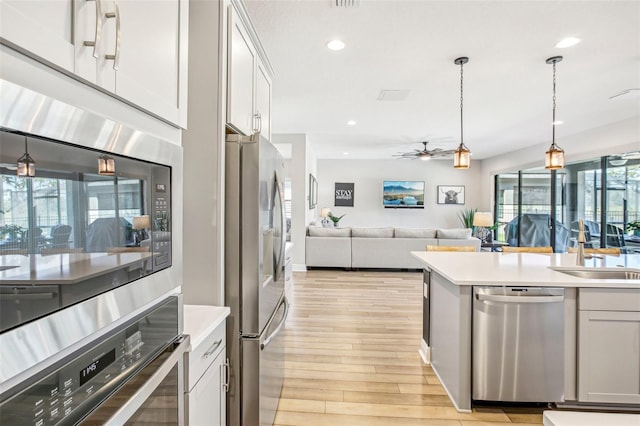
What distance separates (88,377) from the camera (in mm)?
684

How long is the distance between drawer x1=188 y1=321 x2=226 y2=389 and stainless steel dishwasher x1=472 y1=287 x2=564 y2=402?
1.58m

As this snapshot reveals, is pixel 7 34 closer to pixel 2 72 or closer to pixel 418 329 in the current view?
pixel 2 72

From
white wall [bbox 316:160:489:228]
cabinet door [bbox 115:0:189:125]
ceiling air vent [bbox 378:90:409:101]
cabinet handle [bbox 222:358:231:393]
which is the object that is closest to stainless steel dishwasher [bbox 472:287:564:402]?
cabinet handle [bbox 222:358:231:393]

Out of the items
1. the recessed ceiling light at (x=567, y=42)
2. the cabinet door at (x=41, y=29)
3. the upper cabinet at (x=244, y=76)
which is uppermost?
the recessed ceiling light at (x=567, y=42)

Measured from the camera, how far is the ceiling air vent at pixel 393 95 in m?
3.95

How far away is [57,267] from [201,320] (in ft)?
2.59

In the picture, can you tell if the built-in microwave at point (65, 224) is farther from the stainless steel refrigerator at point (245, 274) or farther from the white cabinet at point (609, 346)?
the white cabinet at point (609, 346)

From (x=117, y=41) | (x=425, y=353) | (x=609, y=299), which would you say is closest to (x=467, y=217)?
(x=425, y=353)

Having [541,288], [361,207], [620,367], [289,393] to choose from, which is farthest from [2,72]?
[361,207]

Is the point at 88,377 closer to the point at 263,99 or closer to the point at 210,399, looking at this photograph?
the point at 210,399

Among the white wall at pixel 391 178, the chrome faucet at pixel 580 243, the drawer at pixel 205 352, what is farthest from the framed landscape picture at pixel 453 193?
the drawer at pixel 205 352

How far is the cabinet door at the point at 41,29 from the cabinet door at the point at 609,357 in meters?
2.74

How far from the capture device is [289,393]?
7.77 ft

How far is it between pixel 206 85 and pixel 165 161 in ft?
2.54
